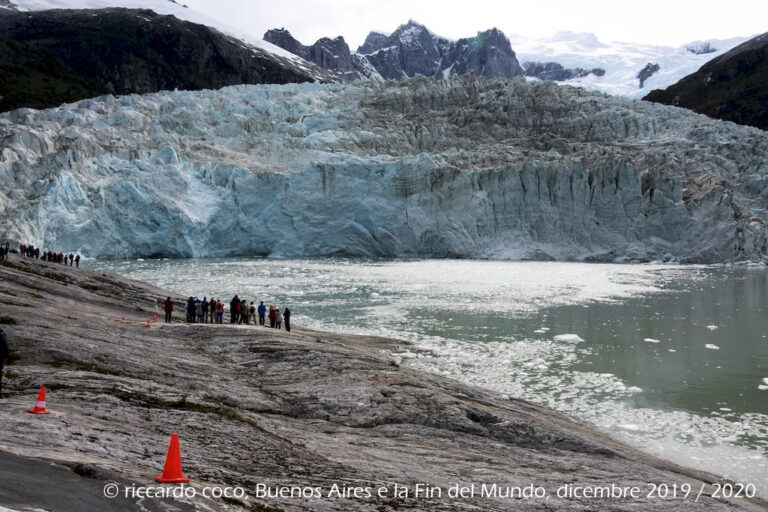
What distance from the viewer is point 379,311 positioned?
80.1ft

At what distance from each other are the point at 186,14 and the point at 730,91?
4397 inches

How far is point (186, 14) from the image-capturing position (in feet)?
481

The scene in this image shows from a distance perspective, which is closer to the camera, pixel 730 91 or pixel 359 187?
pixel 359 187

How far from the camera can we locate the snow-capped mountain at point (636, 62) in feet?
445

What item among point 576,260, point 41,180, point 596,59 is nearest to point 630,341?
point 576,260

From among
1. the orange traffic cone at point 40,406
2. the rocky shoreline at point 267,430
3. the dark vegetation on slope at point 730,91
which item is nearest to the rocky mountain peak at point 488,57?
the dark vegetation on slope at point 730,91

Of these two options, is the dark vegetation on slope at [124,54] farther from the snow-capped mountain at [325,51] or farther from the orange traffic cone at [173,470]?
the orange traffic cone at [173,470]

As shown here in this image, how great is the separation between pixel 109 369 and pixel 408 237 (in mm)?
40594

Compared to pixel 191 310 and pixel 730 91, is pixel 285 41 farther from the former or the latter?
pixel 191 310

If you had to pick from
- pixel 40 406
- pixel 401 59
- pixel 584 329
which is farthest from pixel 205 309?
pixel 401 59

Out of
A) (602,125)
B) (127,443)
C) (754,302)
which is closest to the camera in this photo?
(127,443)

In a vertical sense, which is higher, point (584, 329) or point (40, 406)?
point (40, 406)

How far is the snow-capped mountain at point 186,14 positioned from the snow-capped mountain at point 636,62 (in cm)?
6301

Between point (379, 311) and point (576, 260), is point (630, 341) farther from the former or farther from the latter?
point (576, 260)
